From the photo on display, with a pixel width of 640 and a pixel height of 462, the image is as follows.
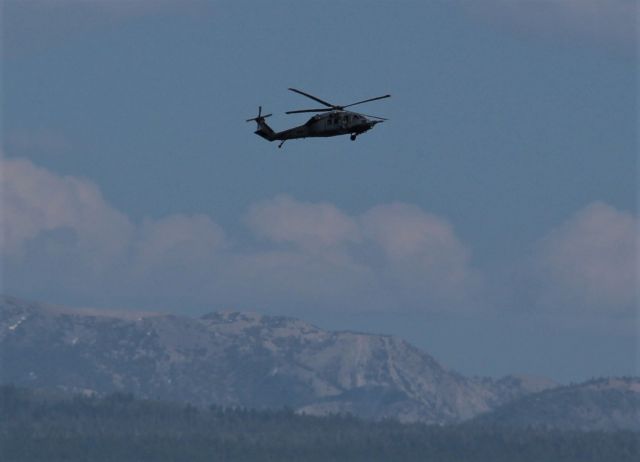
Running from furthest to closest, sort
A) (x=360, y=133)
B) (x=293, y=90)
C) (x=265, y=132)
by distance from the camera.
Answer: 1. (x=265, y=132)
2. (x=360, y=133)
3. (x=293, y=90)

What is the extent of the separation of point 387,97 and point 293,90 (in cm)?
839

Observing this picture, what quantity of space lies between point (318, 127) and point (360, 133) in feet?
23.5

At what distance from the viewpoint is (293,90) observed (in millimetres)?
147750

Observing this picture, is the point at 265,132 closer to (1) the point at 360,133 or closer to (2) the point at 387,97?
(1) the point at 360,133

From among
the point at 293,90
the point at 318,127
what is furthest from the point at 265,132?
the point at 293,90

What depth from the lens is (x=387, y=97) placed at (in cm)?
14825

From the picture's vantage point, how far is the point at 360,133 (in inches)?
6516

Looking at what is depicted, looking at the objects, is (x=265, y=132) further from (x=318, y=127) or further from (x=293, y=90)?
(x=293, y=90)

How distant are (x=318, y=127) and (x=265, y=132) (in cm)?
1839

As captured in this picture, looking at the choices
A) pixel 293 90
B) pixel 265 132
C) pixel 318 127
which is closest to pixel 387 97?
pixel 293 90

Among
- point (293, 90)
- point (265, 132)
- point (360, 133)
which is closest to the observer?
point (293, 90)

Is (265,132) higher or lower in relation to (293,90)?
higher

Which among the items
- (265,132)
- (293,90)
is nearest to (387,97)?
(293,90)

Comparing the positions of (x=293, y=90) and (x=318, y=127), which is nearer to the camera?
(x=293, y=90)
